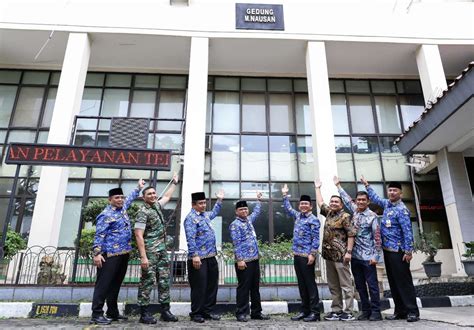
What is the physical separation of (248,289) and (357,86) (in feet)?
37.8

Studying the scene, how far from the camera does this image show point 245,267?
4.79 m

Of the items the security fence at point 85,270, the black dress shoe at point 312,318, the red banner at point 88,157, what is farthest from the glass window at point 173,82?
the black dress shoe at point 312,318

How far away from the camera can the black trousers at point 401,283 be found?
4522mm

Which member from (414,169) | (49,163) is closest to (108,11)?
(49,163)

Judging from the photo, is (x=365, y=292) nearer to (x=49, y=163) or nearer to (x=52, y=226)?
(x=49, y=163)

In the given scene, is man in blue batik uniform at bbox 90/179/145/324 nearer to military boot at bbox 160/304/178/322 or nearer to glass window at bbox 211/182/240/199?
military boot at bbox 160/304/178/322

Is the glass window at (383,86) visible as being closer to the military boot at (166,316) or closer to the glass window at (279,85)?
the glass window at (279,85)

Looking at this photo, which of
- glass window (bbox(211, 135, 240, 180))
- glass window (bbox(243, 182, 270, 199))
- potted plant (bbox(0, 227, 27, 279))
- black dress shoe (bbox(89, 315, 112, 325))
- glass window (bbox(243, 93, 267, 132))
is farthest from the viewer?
glass window (bbox(243, 93, 267, 132))

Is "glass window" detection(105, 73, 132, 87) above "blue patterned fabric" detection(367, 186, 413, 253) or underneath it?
above

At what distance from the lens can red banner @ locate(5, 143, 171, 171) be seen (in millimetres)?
6793

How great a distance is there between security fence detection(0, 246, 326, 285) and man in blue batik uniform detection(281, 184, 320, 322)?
2.50m

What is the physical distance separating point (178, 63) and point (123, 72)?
91.0 inches

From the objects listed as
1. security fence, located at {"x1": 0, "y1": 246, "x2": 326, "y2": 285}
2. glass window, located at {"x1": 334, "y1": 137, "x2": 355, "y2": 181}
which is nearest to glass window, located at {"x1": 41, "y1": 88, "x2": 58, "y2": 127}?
security fence, located at {"x1": 0, "y1": 246, "x2": 326, "y2": 285}

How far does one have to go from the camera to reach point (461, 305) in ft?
21.6
